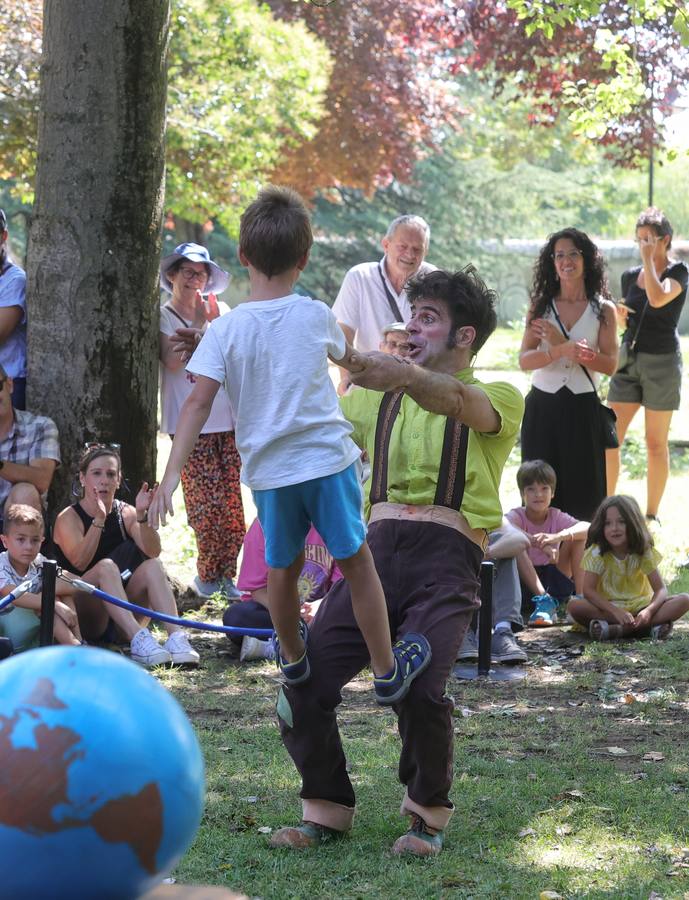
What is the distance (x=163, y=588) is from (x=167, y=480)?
2.78 m

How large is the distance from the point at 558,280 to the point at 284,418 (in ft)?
15.3

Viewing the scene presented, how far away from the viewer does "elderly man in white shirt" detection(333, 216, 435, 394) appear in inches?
311

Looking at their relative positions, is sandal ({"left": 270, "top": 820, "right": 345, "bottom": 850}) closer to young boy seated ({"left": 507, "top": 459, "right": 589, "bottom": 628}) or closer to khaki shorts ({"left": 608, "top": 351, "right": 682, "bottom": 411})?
young boy seated ({"left": 507, "top": 459, "right": 589, "bottom": 628})

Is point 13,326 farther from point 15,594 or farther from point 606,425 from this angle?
point 606,425

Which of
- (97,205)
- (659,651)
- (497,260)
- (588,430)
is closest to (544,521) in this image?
(588,430)

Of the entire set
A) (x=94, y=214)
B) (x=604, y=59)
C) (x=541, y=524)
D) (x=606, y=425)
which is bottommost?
(x=541, y=524)

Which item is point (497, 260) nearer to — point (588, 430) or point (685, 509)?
point (685, 509)

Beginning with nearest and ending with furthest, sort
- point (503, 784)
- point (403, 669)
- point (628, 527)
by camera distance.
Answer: point (403, 669), point (503, 784), point (628, 527)

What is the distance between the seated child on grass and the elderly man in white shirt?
1.73m

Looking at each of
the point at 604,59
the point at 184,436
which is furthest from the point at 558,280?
the point at 184,436

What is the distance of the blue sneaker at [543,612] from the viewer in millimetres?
8070

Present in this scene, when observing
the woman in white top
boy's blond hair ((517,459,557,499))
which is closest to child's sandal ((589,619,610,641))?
boy's blond hair ((517,459,557,499))

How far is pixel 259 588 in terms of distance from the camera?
7.18 m

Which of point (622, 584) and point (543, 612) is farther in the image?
point (543, 612)
